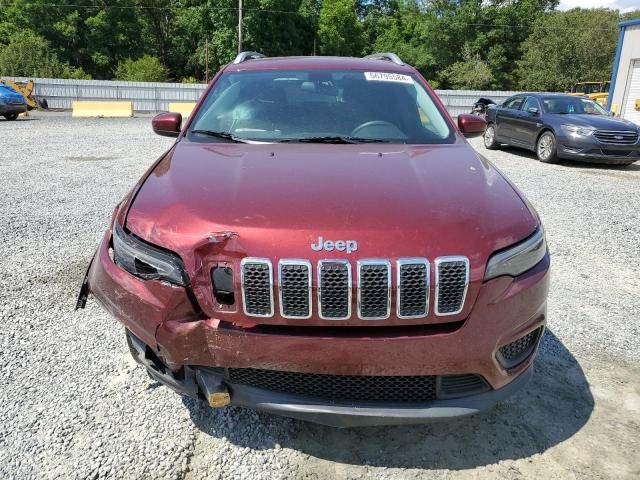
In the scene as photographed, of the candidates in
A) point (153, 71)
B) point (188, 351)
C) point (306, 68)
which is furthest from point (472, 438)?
point (153, 71)

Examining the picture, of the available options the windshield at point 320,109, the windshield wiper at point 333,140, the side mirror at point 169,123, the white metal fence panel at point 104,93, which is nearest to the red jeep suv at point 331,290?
the windshield wiper at point 333,140

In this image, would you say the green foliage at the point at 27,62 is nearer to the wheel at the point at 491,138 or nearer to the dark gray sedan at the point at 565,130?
the wheel at the point at 491,138

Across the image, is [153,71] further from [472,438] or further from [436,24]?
[472,438]

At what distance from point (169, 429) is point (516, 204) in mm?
1855

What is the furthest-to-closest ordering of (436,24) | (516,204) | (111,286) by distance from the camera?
(436,24) < (516,204) < (111,286)

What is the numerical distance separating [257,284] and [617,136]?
1079 centimetres

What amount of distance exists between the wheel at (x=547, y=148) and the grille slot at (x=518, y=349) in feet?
32.4

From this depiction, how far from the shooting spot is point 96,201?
21.7ft

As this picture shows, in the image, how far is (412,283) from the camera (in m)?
1.77

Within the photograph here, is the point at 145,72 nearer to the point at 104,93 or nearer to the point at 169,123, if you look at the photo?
the point at 104,93

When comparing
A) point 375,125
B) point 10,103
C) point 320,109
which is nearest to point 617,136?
point 375,125

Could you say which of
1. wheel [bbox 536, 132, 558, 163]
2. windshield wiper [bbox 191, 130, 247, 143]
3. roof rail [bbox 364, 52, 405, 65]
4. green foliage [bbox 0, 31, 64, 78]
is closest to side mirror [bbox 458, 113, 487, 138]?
roof rail [bbox 364, 52, 405, 65]

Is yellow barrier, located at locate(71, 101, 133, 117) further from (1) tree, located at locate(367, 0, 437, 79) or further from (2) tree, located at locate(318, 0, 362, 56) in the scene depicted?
(1) tree, located at locate(367, 0, 437, 79)

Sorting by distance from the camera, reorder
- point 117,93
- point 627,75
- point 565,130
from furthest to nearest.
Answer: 1. point 117,93
2. point 627,75
3. point 565,130
